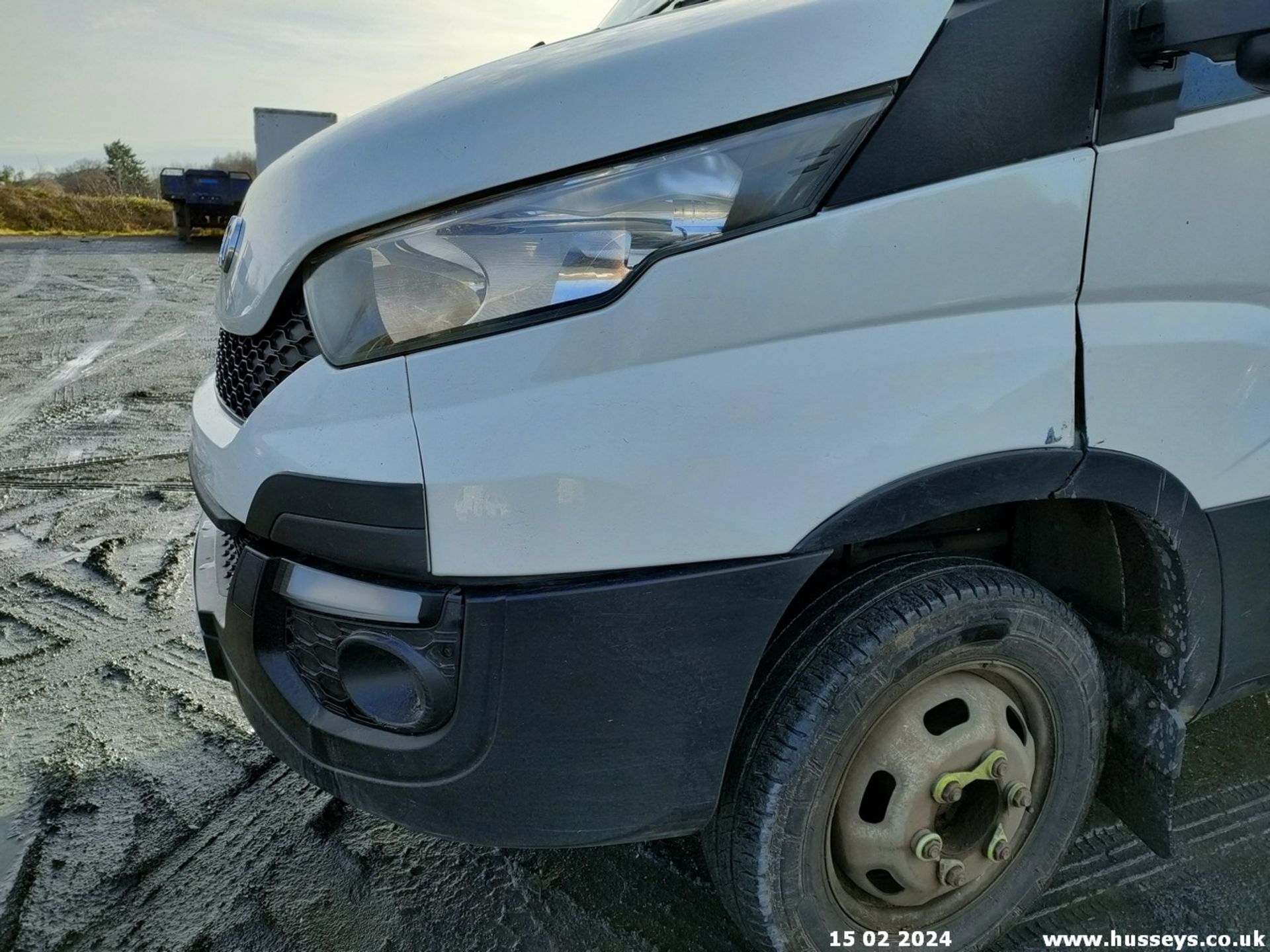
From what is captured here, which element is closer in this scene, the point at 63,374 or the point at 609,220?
the point at 609,220

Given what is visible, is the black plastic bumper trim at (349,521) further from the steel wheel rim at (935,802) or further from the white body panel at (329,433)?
the steel wheel rim at (935,802)

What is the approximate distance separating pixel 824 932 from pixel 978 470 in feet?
2.98

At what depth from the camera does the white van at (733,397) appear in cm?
138

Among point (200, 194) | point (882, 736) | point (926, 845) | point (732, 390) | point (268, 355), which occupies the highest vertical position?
point (200, 194)

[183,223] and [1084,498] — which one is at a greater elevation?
[183,223]

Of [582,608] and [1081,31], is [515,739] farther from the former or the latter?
[1081,31]

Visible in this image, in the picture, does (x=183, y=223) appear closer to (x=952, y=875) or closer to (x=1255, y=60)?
(x=952, y=875)

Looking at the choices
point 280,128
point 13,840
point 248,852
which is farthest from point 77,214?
point 248,852

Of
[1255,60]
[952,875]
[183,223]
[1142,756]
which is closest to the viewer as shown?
[1255,60]

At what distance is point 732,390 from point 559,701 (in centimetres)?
55

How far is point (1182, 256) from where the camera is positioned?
1.61 metres

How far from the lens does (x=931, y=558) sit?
1.74 meters

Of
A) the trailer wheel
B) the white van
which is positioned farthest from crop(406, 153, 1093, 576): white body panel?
the trailer wheel

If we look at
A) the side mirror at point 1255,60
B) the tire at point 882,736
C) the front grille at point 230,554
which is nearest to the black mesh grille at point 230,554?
the front grille at point 230,554
